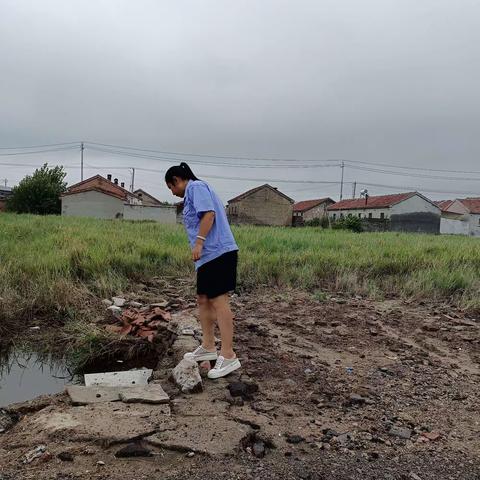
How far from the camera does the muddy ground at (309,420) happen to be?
97.6 inches

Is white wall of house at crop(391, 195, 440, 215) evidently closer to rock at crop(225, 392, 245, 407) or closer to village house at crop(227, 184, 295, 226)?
village house at crop(227, 184, 295, 226)

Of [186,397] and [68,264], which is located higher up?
[68,264]

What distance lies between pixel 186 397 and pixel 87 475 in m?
1.01

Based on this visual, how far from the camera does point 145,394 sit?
3246 millimetres

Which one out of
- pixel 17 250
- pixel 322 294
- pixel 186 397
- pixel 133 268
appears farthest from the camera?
pixel 17 250

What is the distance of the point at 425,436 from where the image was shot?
296 centimetres

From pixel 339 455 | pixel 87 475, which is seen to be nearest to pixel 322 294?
pixel 339 455

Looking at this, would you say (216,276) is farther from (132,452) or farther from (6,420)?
(6,420)

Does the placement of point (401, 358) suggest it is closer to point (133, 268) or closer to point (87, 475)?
point (87, 475)

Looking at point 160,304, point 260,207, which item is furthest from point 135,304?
point 260,207

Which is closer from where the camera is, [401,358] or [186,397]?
[186,397]

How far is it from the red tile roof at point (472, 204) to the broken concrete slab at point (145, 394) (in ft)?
192

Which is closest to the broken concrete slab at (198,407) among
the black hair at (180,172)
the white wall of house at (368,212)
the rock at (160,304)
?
the black hair at (180,172)

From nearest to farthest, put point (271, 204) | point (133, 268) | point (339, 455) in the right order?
point (339, 455), point (133, 268), point (271, 204)
